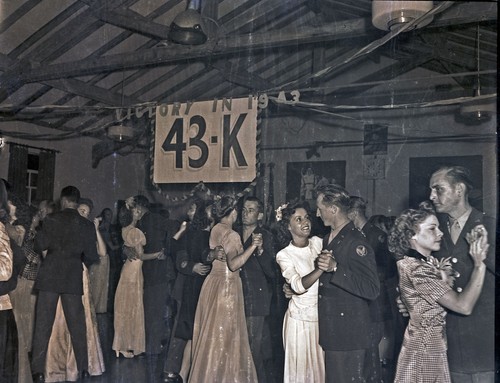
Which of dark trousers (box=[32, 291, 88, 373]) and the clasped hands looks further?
dark trousers (box=[32, 291, 88, 373])

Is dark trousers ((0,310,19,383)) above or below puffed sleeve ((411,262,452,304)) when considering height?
below

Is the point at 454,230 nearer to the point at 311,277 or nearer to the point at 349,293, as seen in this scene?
the point at 349,293

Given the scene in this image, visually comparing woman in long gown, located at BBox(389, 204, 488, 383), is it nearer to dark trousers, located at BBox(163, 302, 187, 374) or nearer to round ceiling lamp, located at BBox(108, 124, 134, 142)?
dark trousers, located at BBox(163, 302, 187, 374)

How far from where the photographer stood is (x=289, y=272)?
265 centimetres

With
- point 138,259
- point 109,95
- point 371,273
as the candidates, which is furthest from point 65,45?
point 371,273

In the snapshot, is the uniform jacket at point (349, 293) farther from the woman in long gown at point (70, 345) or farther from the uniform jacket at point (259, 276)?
the woman in long gown at point (70, 345)

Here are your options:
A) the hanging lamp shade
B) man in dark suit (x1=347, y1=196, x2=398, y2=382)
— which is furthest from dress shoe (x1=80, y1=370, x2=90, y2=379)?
the hanging lamp shade

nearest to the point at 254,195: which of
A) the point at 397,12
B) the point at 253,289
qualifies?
the point at 253,289

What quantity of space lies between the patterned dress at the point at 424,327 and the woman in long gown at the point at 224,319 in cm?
75

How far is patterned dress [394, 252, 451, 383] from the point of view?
7.52 ft

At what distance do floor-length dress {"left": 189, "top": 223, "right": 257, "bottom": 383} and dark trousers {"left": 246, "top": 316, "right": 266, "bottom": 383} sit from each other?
30mm

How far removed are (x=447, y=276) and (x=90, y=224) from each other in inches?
70.9

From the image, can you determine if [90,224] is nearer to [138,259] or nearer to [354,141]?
[138,259]

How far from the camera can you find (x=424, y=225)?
238 cm
